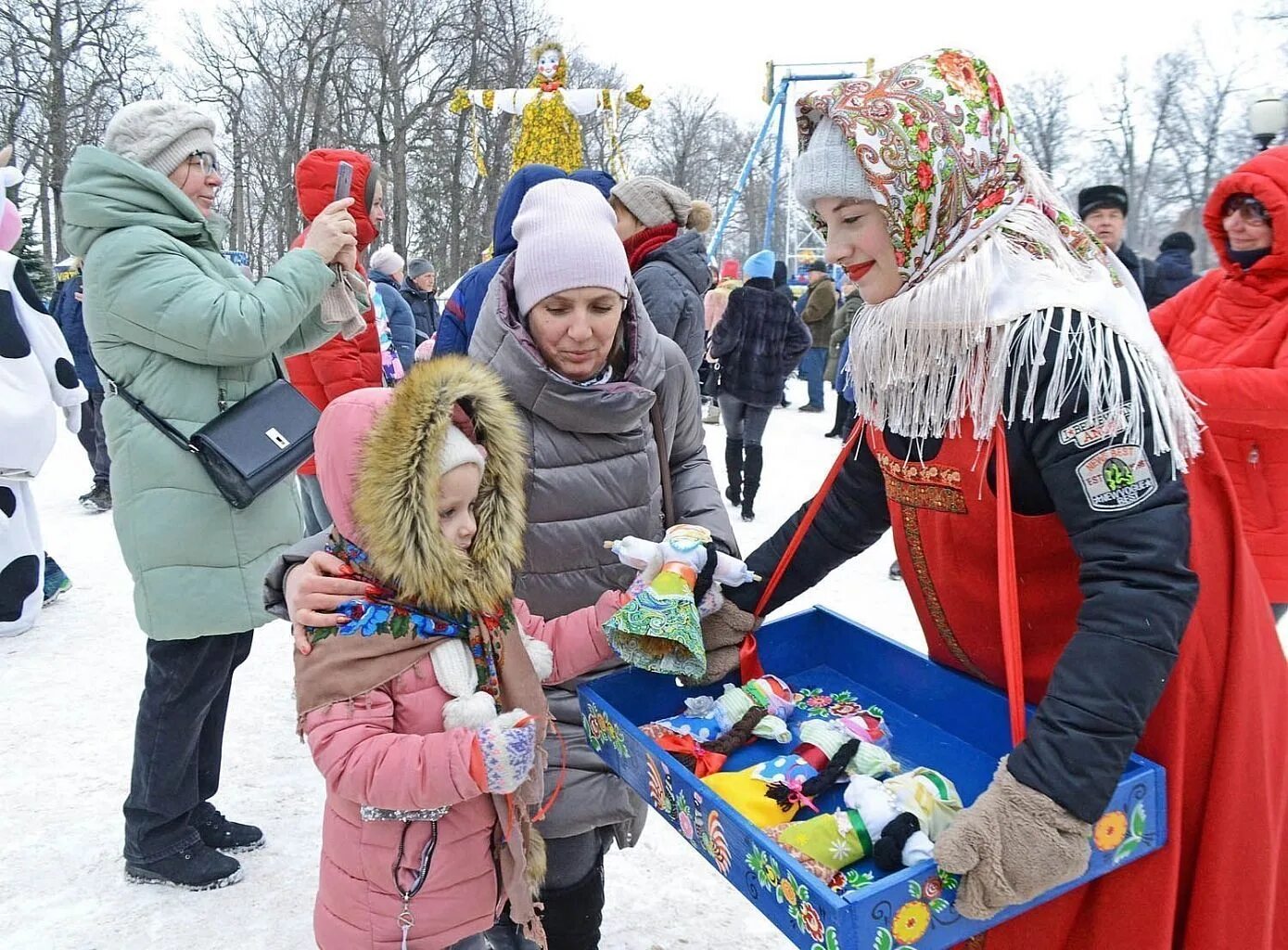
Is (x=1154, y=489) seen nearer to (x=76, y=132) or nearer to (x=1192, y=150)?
(x=76, y=132)

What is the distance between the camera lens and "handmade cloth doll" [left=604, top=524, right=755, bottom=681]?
1.56m

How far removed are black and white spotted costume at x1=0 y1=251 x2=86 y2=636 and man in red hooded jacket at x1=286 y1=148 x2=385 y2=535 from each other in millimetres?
1099

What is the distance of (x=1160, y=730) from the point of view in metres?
1.27

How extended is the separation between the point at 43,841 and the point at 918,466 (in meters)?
2.95

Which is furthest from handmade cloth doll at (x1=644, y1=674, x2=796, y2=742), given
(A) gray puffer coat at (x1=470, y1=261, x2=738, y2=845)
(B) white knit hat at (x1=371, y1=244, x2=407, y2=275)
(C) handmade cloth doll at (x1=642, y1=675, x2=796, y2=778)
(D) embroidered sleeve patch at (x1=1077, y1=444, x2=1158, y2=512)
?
(B) white knit hat at (x1=371, y1=244, x2=407, y2=275)

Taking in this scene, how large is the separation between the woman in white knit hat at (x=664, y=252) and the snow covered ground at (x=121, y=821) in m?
1.74

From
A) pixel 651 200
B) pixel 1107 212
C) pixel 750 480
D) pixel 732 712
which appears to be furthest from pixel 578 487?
pixel 750 480

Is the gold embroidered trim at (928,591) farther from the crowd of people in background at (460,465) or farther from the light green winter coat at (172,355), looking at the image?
the light green winter coat at (172,355)

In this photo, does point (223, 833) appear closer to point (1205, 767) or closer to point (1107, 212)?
point (1205, 767)

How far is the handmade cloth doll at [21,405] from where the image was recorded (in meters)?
3.92

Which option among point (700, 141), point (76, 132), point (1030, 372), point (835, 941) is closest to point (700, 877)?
point (835, 941)

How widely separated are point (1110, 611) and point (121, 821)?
3110 mm

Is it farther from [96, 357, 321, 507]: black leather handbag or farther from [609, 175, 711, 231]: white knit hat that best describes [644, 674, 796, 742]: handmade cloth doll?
[609, 175, 711, 231]: white knit hat

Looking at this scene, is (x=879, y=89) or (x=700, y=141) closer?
(x=879, y=89)
